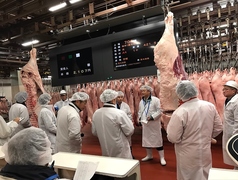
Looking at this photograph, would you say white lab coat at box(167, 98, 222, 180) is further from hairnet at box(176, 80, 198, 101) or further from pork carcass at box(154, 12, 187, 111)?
pork carcass at box(154, 12, 187, 111)

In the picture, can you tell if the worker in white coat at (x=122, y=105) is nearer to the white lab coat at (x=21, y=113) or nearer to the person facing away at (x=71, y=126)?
the person facing away at (x=71, y=126)

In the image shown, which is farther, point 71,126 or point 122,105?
point 122,105

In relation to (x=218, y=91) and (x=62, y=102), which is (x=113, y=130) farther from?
(x=62, y=102)

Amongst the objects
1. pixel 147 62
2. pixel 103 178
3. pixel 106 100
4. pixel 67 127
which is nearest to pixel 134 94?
pixel 147 62

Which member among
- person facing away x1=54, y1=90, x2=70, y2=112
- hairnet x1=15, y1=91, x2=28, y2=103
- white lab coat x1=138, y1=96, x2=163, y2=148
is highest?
hairnet x1=15, y1=91, x2=28, y2=103

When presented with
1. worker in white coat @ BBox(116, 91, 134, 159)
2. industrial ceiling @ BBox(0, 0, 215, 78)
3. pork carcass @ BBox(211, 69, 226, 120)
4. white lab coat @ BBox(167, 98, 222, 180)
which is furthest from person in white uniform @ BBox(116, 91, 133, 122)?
white lab coat @ BBox(167, 98, 222, 180)

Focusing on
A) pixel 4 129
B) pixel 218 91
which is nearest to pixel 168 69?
pixel 218 91

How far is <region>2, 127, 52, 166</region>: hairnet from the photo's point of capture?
1.14 metres

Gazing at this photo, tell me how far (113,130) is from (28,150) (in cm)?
138

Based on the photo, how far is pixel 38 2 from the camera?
3516mm

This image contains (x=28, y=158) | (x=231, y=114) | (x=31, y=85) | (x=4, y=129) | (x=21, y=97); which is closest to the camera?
(x=28, y=158)

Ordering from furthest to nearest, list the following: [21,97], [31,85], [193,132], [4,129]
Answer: [31,85] < [21,97] < [4,129] < [193,132]

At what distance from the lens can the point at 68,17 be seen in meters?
3.96

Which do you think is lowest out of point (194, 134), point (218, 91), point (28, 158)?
point (194, 134)
